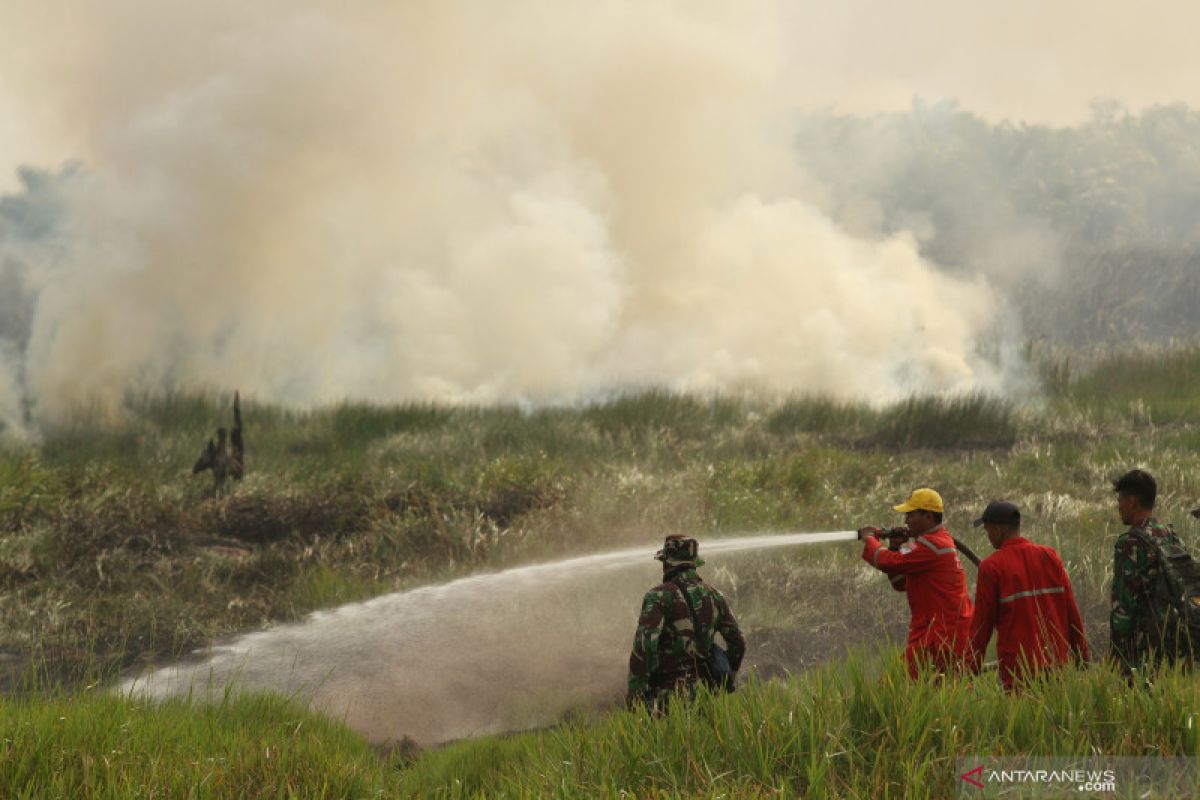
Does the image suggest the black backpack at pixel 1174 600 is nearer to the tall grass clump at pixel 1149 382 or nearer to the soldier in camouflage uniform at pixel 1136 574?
the soldier in camouflage uniform at pixel 1136 574

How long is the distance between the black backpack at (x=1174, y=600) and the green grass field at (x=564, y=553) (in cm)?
83

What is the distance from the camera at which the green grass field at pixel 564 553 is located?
459 cm

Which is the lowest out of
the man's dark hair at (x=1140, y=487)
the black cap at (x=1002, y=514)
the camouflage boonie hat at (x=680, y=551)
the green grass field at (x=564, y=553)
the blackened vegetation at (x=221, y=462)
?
the green grass field at (x=564, y=553)

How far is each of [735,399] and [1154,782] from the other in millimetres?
21729

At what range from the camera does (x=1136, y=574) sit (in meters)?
5.65

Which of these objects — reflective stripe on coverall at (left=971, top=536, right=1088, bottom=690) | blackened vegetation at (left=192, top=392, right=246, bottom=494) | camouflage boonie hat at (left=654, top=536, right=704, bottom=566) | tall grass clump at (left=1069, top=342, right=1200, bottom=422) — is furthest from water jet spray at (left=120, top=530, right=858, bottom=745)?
tall grass clump at (left=1069, top=342, right=1200, bottom=422)

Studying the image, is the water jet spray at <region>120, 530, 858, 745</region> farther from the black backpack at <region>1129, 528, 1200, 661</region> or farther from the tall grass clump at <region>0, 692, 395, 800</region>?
the black backpack at <region>1129, 528, 1200, 661</region>

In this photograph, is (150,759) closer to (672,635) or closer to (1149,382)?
(672,635)

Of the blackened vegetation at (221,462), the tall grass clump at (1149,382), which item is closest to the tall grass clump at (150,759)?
the blackened vegetation at (221,462)

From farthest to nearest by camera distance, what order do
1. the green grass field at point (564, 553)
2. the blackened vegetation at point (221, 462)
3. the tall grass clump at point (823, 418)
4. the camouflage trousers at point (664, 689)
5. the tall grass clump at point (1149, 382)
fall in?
the tall grass clump at point (1149, 382)
the tall grass clump at point (823, 418)
the blackened vegetation at point (221, 462)
the camouflage trousers at point (664, 689)
the green grass field at point (564, 553)

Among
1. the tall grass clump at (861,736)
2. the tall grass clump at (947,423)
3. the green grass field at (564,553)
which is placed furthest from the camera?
the tall grass clump at (947,423)

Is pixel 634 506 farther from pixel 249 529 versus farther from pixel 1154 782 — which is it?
pixel 1154 782

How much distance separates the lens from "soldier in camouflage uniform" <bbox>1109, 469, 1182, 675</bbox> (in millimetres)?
5613

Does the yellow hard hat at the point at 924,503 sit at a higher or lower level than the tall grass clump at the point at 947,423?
higher
